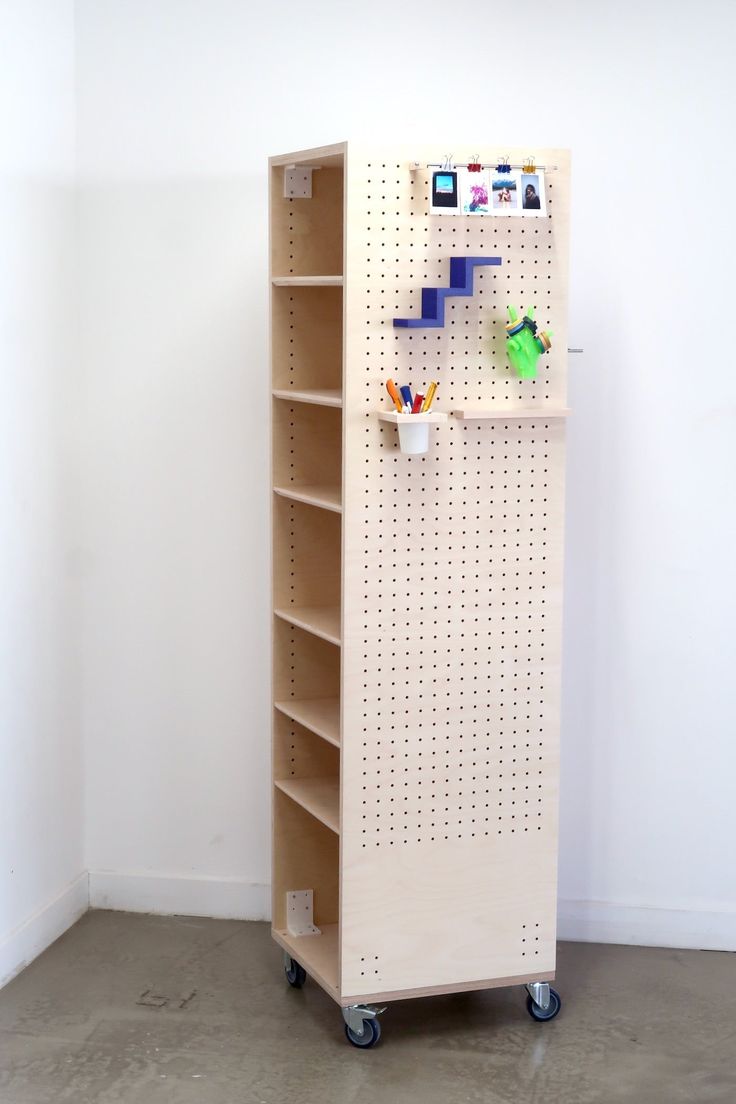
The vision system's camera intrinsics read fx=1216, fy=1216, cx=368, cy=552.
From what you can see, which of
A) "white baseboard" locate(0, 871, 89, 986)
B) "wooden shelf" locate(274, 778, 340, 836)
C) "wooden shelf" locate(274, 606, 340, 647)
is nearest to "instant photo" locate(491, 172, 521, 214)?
"wooden shelf" locate(274, 606, 340, 647)

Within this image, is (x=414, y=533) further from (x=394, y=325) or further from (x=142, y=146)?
(x=142, y=146)

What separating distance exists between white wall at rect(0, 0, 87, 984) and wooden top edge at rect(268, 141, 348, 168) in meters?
0.73

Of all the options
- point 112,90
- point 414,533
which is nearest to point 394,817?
point 414,533

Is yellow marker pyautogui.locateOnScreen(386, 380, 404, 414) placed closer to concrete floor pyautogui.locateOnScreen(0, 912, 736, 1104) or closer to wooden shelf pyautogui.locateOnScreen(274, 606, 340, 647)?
wooden shelf pyautogui.locateOnScreen(274, 606, 340, 647)

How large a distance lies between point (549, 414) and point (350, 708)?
33.1 inches

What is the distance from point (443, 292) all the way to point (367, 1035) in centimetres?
182

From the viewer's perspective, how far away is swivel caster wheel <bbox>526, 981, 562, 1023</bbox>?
3125mm

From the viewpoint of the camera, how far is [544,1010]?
10.3 feet

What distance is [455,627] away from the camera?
2.95 meters

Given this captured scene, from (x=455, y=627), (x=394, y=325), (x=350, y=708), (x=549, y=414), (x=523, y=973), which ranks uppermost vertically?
(x=394, y=325)

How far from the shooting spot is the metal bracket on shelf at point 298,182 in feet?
10.4

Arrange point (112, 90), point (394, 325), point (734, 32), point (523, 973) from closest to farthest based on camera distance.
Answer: point (394, 325) < point (523, 973) < point (734, 32) < point (112, 90)

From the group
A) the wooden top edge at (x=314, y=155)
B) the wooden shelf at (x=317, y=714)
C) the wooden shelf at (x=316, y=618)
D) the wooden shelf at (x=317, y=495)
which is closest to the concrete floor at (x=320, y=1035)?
the wooden shelf at (x=317, y=714)

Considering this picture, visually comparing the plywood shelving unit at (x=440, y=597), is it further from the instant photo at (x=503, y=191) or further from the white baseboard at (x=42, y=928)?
the white baseboard at (x=42, y=928)
